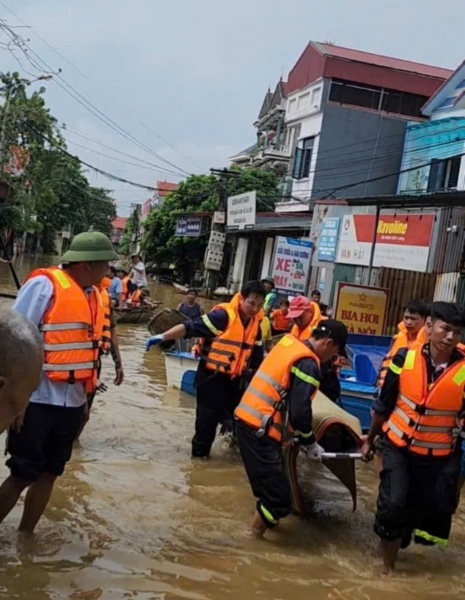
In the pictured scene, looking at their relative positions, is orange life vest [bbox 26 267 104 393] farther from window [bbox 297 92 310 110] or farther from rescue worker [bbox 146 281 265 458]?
window [bbox 297 92 310 110]

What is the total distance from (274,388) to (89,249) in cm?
155

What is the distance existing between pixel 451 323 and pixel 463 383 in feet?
1.33

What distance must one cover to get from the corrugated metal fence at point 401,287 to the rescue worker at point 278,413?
10.1 metres

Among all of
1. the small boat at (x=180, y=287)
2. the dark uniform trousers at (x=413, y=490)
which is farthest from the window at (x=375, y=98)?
the dark uniform trousers at (x=413, y=490)

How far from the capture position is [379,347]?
11.6 m

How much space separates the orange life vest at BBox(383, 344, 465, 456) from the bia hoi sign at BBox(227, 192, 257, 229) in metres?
25.8

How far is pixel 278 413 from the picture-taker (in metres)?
4.98

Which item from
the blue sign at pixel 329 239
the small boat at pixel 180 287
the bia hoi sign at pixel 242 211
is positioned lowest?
the small boat at pixel 180 287

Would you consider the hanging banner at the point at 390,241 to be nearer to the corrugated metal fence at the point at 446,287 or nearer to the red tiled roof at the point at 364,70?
the corrugated metal fence at the point at 446,287

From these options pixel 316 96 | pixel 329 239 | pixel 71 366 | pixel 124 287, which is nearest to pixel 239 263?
pixel 316 96

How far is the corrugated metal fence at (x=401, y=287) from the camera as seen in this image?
14.9 meters

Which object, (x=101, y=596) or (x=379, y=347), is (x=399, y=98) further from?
(x=101, y=596)

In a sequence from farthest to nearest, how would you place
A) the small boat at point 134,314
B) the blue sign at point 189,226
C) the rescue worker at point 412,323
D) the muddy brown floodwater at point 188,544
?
1. the blue sign at point 189,226
2. the small boat at point 134,314
3. the rescue worker at point 412,323
4. the muddy brown floodwater at point 188,544

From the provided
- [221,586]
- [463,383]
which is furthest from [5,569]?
[463,383]
